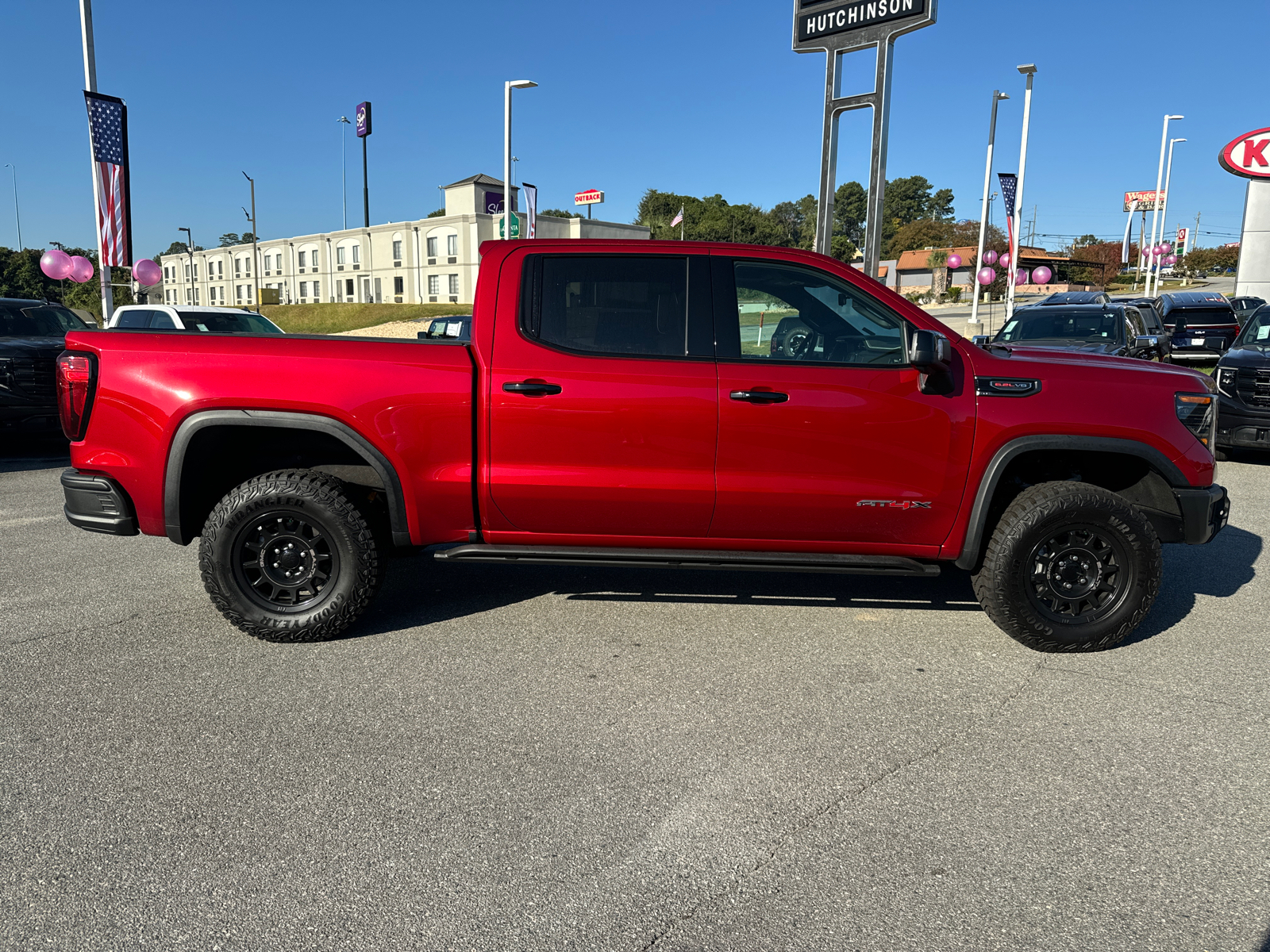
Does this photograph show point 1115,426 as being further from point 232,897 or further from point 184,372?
point 184,372

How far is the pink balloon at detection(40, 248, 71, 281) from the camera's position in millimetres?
19109

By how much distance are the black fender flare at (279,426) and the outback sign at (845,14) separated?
33.4 feet

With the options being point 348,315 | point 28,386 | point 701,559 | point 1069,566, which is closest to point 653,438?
point 701,559

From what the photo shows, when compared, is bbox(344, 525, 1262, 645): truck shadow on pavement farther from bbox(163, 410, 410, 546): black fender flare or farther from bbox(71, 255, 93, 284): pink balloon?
bbox(71, 255, 93, 284): pink balloon

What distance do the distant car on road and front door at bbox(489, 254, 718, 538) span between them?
944cm

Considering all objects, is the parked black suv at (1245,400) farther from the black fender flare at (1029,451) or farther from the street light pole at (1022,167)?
the street light pole at (1022,167)

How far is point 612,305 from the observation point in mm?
4281

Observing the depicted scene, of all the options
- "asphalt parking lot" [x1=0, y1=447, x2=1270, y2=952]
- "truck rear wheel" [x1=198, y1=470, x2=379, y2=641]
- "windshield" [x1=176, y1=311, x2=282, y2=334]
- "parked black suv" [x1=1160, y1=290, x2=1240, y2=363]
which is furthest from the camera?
"parked black suv" [x1=1160, y1=290, x2=1240, y2=363]

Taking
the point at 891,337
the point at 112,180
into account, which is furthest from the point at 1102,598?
the point at 112,180

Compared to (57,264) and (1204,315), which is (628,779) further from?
(1204,315)

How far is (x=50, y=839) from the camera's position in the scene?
107 inches

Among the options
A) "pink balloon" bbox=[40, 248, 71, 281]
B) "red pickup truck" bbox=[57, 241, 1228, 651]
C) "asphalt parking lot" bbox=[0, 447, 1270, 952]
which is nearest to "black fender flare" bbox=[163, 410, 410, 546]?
"red pickup truck" bbox=[57, 241, 1228, 651]

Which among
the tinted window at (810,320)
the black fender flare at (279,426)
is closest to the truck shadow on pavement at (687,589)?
the black fender flare at (279,426)

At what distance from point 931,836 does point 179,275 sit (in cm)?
12243
